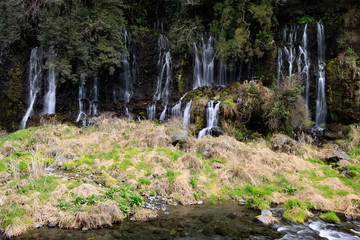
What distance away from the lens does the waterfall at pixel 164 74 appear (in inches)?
880

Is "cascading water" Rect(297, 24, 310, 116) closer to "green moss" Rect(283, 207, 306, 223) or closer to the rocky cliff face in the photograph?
the rocky cliff face

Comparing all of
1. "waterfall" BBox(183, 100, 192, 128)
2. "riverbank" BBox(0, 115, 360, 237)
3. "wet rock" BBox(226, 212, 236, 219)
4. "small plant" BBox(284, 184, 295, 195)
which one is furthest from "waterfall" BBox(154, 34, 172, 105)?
"wet rock" BBox(226, 212, 236, 219)

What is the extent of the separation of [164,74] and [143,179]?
1587cm

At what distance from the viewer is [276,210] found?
6902 millimetres

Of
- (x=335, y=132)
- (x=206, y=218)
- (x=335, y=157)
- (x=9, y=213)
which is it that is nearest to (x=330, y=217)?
(x=206, y=218)

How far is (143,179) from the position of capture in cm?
802

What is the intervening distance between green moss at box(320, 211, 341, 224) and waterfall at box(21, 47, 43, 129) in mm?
20938

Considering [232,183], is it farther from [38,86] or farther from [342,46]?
[38,86]

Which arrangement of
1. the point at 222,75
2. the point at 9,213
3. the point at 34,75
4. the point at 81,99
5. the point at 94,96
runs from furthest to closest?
the point at 222,75 < the point at 94,96 < the point at 81,99 < the point at 34,75 < the point at 9,213

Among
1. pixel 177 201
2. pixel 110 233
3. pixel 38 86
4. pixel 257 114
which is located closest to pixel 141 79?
pixel 38 86

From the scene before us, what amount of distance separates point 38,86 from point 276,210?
2063 cm

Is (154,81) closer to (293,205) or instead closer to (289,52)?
(289,52)

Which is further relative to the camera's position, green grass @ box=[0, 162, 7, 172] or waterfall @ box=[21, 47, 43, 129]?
waterfall @ box=[21, 47, 43, 129]

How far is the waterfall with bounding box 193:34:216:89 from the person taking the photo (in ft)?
72.6
